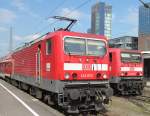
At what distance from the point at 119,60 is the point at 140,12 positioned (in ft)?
59.3

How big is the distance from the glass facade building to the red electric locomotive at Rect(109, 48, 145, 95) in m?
3.28

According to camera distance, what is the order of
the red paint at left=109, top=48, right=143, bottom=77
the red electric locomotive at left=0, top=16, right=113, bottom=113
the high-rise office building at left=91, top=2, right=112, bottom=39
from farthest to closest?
1. the high-rise office building at left=91, top=2, right=112, bottom=39
2. the red paint at left=109, top=48, right=143, bottom=77
3. the red electric locomotive at left=0, top=16, right=113, bottom=113

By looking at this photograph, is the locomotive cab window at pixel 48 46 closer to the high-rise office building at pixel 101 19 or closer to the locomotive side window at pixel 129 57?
the locomotive side window at pixel 129 57

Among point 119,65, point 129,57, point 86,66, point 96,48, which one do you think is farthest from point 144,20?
point 86,66

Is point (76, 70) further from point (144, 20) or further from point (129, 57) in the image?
point (144, 20)

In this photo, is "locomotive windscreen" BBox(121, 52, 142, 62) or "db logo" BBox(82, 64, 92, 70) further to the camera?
"locomotive windscreen" BBox(121, 52, 142, 62)

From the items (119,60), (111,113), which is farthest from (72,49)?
(119,60)

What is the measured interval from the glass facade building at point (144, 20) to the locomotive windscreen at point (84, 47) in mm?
9280

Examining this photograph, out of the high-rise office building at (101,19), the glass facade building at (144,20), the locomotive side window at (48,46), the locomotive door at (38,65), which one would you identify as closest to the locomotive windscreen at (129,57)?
the glass facade building at (144,20)

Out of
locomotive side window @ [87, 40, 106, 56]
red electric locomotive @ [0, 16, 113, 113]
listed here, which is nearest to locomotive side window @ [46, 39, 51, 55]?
red electric locomotive @ [0, 16, 113, 113]

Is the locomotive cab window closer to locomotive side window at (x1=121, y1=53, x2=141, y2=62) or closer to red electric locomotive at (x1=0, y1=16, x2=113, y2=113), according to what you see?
red electric locomotive at (x1=0, y1=16, x2=113, y2=113)

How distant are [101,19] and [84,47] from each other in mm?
17184

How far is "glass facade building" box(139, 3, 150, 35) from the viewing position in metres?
35.8

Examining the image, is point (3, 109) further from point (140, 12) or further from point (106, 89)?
point (140, 12)
